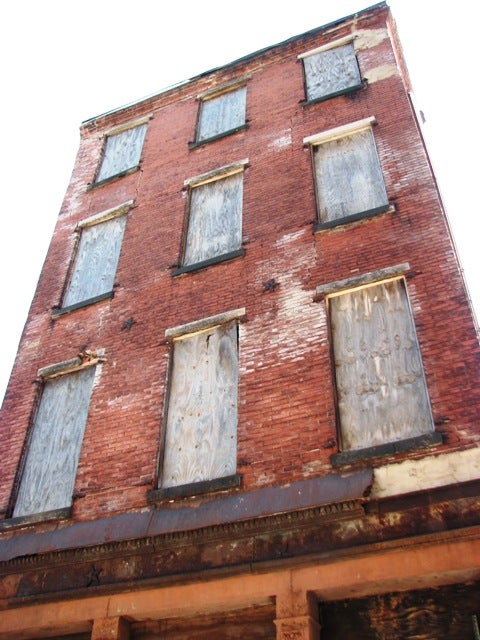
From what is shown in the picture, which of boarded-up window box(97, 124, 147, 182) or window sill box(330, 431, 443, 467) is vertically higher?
boarded-up window box(97, 124, 147, 182)

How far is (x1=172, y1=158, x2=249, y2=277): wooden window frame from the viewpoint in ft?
31.7

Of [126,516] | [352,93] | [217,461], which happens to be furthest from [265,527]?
[352,93]

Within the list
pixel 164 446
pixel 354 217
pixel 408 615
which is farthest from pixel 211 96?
pixel 408 615

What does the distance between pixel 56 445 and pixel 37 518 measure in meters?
1.22

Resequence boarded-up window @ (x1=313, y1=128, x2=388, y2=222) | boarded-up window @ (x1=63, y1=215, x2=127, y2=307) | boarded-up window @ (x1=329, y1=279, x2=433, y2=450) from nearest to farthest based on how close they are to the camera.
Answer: boarded-up window @ (x1=329, y1=279, x2=433, y2=450), boarded-up window @ (x1=313, y1=128, x2=388, y2=222), boarded-up window @ (x1=63, y1=215, x2=127, y2=307)

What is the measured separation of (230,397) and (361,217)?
3.35 m

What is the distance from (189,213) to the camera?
1123 centimetres

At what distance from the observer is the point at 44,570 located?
24.0ft

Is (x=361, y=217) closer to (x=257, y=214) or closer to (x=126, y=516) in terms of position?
(x=257, y=214)

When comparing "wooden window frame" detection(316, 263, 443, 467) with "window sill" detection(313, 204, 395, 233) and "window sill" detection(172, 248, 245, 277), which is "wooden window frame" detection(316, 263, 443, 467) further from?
"window sill" detection(172, 248, 245, 277)

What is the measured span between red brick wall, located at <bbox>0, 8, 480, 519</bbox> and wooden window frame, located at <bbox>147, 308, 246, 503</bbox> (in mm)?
112

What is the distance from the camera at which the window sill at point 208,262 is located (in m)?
9.58

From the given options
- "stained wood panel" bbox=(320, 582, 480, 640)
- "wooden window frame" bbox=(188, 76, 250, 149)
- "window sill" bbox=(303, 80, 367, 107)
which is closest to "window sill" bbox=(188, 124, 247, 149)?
"wooden window frame" bbox=(188, 76, 250, 149)

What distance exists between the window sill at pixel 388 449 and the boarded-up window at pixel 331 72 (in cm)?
747
